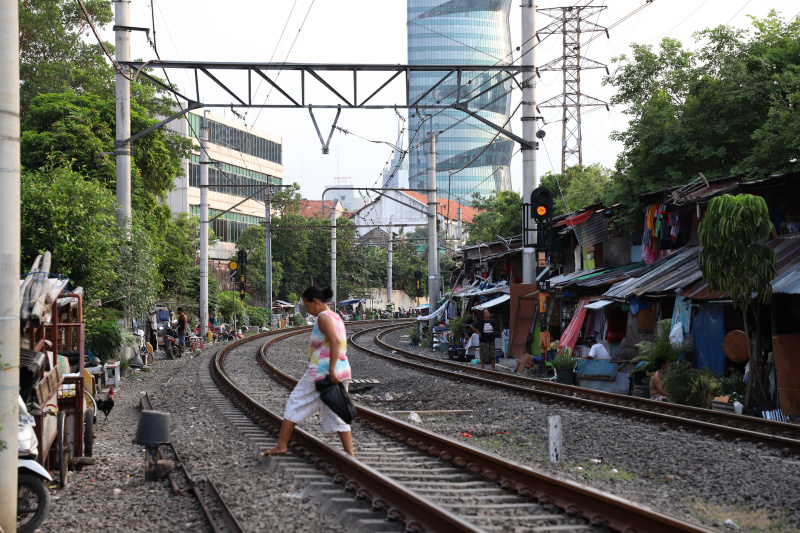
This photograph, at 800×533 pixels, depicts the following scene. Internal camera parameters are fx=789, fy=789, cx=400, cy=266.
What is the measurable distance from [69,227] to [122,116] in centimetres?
482

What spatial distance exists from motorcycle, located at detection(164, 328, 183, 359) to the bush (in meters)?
7.51

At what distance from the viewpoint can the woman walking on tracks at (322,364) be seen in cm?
775

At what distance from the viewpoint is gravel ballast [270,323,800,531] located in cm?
698

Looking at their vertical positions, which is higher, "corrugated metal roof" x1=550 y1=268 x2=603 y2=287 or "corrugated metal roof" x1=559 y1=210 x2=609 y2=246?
"corrugated metal roof" x1=559 y1=210 x2=609 y2=246

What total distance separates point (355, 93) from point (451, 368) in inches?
319

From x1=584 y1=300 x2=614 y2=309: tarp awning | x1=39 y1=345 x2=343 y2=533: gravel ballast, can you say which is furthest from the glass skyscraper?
x1=39 y1=345 x2=343 y2=533: gravel ballast

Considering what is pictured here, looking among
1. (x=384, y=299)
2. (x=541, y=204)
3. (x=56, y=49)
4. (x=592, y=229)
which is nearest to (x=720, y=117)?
(x=592, y=229)

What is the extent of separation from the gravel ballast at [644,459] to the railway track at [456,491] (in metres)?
0.96

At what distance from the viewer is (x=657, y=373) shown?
1466 cm

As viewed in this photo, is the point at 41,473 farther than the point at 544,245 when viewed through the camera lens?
No

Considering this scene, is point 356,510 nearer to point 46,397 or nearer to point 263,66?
point 46,397

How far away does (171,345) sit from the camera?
89.7ft

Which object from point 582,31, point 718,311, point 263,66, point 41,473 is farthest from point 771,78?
point 41,473

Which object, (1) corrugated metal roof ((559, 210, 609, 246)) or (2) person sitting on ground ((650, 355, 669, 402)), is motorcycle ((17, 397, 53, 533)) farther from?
(1) corrugated metal roof ((559, 210, 609, 246))
